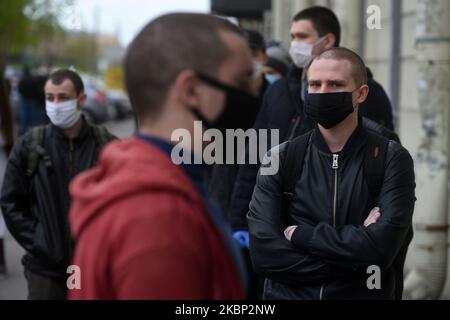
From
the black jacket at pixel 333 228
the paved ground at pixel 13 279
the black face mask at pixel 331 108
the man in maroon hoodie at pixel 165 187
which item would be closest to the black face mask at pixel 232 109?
the man in maroon hoodie at pixel 165 187

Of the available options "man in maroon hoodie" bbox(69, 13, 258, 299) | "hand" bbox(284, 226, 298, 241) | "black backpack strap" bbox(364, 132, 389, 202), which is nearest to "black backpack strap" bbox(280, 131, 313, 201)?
"hand" bbox(284, 226, 298, 241)

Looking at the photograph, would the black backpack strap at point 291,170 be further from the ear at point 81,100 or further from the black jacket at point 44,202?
the ear at point 81,100

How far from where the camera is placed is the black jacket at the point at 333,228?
3.59 metres

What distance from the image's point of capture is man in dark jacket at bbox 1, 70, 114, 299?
5.03 meters

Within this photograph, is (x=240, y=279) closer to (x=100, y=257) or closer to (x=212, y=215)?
(x=212, y=215)

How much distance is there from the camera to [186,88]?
1.99 metres

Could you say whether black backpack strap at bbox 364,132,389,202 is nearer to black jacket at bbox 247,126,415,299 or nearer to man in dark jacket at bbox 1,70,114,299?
black jacket at bbox 247,126,415,299

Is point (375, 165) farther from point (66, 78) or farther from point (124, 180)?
point (66, 78)

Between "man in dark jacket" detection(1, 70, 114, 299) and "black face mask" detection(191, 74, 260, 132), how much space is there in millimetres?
2963

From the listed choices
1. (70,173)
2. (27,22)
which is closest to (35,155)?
(70,173)

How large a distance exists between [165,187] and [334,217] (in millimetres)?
1915
